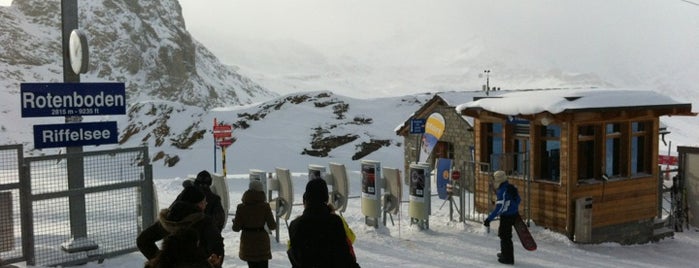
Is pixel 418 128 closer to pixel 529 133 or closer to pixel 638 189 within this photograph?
pixel 529 133

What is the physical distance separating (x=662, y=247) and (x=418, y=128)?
5.77m

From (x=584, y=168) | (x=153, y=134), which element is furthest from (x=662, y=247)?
(x=153, y=134)

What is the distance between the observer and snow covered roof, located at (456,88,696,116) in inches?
427

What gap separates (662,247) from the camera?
12258 millimetres

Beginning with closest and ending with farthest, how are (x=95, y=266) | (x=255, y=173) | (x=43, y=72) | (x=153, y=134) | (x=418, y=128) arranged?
1. (x=95, y=266)
2. (x=255, y=173)
3. (x=418, y=128)
4. (x=153, y=134)
5. (x=43, y=72)

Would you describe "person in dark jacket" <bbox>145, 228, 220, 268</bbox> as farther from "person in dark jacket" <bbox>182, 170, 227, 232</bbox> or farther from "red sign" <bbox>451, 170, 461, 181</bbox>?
"red sign" <bbox>451, 170, 461, 181</bbox>

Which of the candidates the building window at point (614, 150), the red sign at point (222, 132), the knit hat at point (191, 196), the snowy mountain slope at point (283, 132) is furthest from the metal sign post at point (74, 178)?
the snowy mountain slope at point (283, 132)

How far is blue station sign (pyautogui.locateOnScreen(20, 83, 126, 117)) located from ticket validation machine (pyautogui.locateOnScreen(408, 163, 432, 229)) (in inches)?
224

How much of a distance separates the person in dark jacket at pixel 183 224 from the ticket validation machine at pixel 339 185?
665 cm

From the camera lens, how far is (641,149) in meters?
13.0

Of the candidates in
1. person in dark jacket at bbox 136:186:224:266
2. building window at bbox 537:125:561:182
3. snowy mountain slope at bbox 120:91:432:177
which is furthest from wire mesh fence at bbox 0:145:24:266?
snowy mountain slope at bbox 120:91:432:177

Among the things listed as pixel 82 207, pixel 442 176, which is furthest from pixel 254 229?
pixel 442 176

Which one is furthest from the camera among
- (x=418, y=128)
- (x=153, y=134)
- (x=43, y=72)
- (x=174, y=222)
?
(x=43, y=72)

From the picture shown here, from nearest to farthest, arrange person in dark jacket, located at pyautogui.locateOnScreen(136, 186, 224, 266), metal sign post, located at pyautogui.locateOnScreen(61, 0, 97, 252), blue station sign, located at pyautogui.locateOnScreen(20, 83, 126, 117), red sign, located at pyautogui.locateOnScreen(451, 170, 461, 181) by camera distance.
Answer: person in dark jacket, located at pyautogui.locateOnScreen(136, 186, 224, 266) → blue station sign, located at pyautogui.locateOnScreen(20, 83, 126, 117) → metal sign post, located at pyautogui.locateOnScreen(61, 0, 97, 252) → red sign, located at pyautogui.locateOnScreen(451, 170, 461, 181)
